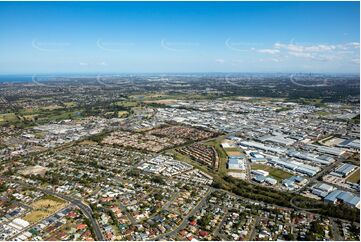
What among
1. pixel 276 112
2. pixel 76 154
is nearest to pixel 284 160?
pixel 76 154

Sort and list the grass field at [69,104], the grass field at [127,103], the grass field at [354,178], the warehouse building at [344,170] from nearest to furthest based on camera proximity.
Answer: the grass field at [354,178] → the warehouse building at [344,170] → the grass field at [69,104] → the grass field at [127,103]

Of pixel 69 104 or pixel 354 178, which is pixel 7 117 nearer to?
pixel 69 104

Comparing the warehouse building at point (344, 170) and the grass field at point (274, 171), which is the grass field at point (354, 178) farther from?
the grass field at point (274, 171)

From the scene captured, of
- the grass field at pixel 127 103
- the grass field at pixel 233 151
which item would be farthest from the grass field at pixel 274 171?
the grass field at pixel 127 103

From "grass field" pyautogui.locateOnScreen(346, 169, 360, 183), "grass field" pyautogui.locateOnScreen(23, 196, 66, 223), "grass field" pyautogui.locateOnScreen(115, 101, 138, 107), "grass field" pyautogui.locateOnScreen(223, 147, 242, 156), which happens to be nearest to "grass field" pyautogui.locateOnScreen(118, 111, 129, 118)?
"grass field" pyautogui.locateOnScreen(115, 101, 138, 107)

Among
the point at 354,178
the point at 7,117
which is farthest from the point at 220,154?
the point at 7,117
